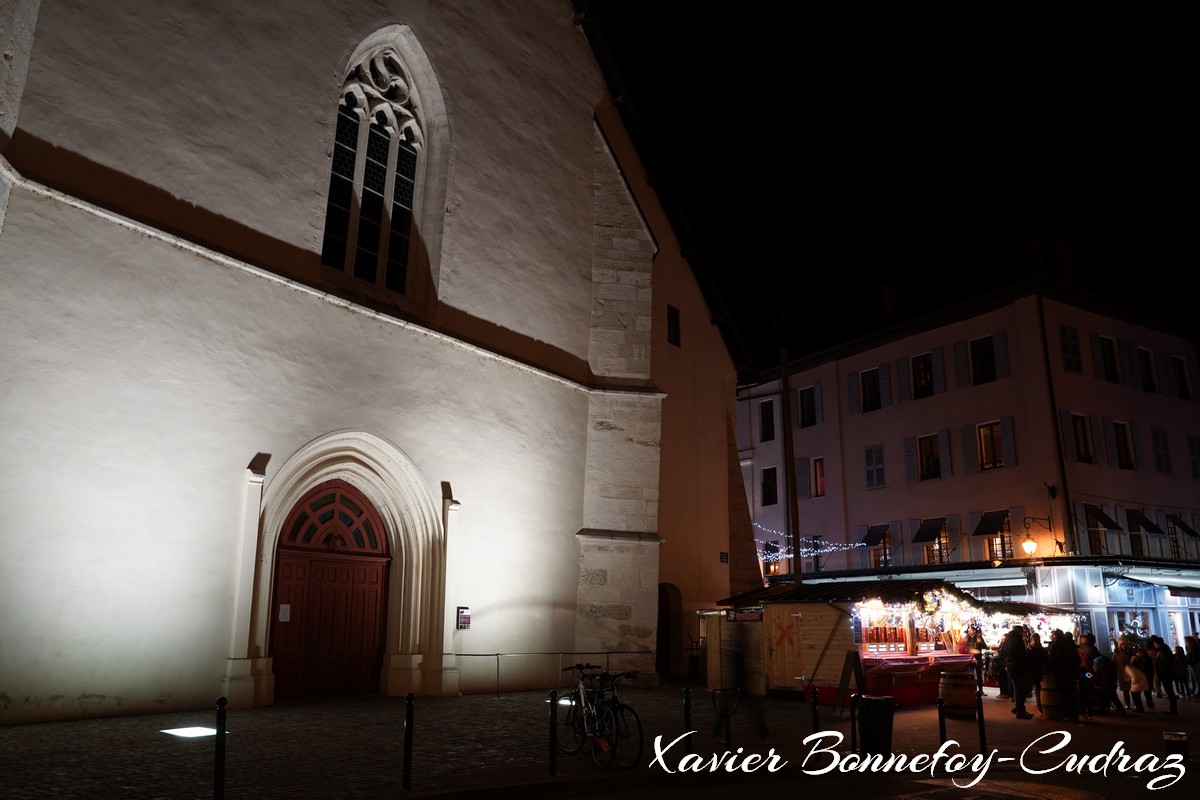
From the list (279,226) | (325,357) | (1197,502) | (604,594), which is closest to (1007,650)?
(604,594)

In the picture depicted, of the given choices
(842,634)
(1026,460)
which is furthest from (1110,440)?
(842,634)

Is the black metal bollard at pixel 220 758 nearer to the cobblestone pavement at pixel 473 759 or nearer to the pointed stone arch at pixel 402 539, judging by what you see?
the cobblestone pavement at pixel 473 759

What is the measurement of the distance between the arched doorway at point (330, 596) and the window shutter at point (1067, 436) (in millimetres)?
19775

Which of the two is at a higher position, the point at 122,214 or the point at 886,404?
the point at 886,404

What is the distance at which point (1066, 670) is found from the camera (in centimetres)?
1334

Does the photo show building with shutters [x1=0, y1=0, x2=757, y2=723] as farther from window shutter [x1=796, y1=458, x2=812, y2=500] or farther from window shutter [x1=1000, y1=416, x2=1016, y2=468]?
window shutter [x1=796, y1=458, x2=812, y2=500]

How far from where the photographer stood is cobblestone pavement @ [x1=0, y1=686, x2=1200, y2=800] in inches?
277

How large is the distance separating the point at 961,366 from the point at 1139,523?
6.54 metres

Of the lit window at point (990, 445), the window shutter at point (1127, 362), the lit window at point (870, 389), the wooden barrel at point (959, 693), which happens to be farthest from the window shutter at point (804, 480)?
the wooden barrel at point (959, 693)

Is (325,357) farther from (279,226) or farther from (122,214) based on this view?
(122,214)

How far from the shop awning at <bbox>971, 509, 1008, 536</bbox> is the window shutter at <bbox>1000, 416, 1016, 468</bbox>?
143cm

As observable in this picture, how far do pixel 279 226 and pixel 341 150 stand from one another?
2.03 meters

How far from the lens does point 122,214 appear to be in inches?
422

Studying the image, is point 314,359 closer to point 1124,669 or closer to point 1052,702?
point 1052,702
